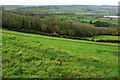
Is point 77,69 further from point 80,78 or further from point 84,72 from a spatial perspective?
point 80,78

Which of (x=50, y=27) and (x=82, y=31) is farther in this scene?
(x=50, y=27)

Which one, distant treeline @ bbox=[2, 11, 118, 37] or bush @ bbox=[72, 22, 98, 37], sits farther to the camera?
bush @ bbox=[72, 22, 98, 37]

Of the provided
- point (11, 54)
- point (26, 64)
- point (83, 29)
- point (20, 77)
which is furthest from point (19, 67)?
point (83, 29)

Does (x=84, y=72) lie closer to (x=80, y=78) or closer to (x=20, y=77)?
(x=80, y=78)

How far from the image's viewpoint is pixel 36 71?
1239cm

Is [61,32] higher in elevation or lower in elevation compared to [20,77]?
higher

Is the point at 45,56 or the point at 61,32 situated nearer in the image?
the point at 45,56

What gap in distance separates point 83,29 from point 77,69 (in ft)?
168

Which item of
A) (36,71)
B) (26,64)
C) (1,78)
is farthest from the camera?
(26,64)

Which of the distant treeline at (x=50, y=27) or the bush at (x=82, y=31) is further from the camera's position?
the bush at (x=82, y=31)

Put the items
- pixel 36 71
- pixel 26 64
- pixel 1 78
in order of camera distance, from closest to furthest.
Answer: pixel 1 78, pixel 36 71, pixel 26 64

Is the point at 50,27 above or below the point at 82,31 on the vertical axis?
above

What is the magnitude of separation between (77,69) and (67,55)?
4306mm

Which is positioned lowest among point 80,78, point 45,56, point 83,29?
point 80,78
